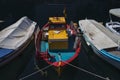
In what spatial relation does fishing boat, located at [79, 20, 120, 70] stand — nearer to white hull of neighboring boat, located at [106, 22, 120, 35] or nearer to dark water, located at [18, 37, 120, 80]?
dark water, located at [18, 37, 120, 80]

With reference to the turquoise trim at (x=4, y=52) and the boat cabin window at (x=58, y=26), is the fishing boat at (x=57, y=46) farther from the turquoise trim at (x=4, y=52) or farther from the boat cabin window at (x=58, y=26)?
the turquoise trim at (x=4, y=52)

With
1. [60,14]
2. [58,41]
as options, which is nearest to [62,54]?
[58,41]

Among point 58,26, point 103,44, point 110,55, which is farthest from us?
point 58,26

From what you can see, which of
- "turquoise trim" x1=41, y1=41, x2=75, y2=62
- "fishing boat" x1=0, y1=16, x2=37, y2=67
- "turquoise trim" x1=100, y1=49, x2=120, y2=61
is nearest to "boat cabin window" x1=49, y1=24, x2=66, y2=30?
"turquoise trim" x1=41, y1=41, x2=75, y2=62

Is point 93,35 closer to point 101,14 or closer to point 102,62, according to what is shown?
point 102,62

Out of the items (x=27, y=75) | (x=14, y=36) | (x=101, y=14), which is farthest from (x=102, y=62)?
(x=101, y=14)

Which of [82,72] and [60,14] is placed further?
A: [60,14]

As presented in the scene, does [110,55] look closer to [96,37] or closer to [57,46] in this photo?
[96,37]
